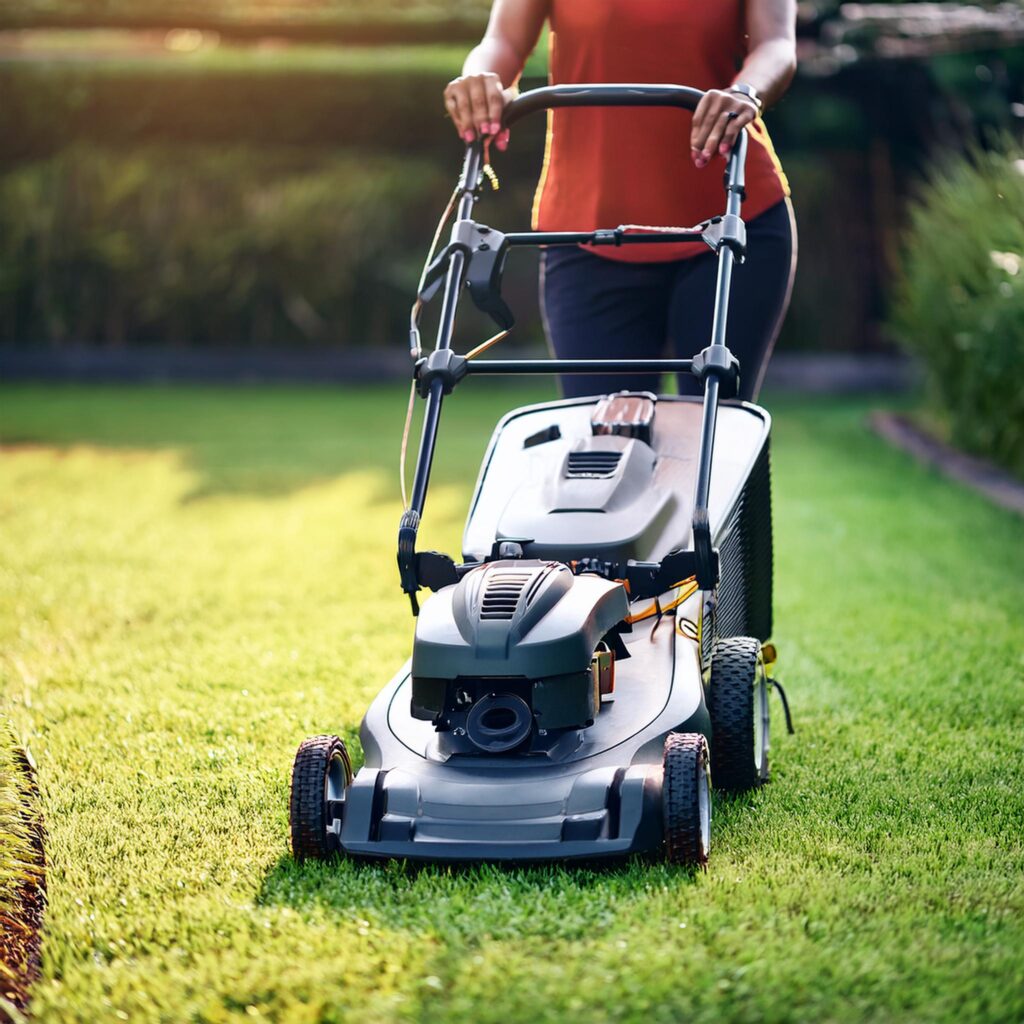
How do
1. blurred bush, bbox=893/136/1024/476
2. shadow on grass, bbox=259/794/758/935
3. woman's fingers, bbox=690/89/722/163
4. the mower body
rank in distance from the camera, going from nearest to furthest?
1. shadow on grass, bbox=259/794/758/935
2. the mower body
3. woman's fingers, bbox=690/89/722/163
4. blurred bush, bbox=893/136/1024/476

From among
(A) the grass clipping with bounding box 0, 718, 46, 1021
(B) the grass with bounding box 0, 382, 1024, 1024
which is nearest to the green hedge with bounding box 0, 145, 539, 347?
(B) the grass with bounding box 0, 382, 1024, 1024

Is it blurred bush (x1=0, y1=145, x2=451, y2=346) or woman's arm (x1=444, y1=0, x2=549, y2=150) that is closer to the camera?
woman's arm (x1=444, y1=0, x2=549, y2=150)

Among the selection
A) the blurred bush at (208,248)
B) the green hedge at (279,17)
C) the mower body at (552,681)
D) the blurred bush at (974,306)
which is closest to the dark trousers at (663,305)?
the mower body at (552,681)

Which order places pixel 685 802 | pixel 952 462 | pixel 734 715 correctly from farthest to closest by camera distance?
pixel 952 462 → pixel 734 715 → pixel 685 802

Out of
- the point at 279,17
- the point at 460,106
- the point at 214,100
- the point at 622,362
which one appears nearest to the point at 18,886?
the point at 622,362

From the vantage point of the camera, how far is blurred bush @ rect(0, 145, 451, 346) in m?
9.58

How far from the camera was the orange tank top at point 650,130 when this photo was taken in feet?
8.91

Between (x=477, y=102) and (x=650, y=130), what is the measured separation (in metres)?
0.38

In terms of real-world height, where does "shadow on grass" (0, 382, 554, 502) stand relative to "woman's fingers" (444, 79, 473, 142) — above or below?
below

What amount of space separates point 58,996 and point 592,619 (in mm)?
843

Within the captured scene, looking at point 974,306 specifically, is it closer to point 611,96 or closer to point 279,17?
point 611,96

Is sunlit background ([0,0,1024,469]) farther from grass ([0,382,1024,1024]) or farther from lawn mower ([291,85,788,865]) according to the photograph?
lawn mower ([291,85,788,865])

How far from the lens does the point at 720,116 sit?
241 cm

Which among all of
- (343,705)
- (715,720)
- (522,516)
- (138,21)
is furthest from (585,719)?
(138,21)
